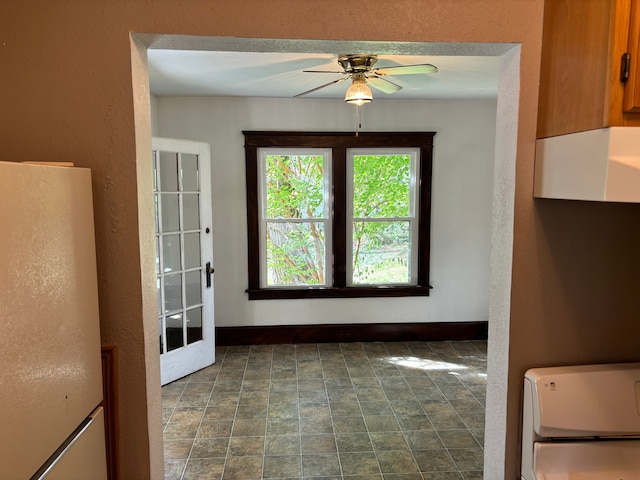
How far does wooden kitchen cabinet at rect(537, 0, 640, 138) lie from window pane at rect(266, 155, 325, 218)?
10.7ft

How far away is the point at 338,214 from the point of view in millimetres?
4410

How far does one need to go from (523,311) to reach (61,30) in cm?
154

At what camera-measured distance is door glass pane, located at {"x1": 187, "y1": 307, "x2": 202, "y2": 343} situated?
12.5 feet

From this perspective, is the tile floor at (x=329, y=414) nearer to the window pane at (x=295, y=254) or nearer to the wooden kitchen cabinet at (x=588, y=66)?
the window pane at (x=295, y=254)

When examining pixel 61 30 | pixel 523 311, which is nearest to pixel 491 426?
pixel 523 311

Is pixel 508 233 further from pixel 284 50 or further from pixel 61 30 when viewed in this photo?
pixel 61 30

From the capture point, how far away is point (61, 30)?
3.70ft

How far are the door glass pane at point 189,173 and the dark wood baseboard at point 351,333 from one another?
154 cm

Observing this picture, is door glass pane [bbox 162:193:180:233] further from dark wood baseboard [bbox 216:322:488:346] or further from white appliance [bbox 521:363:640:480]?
white appliance [bbox 521:363:640:480]

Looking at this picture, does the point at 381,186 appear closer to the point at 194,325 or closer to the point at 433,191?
the point at 433,191

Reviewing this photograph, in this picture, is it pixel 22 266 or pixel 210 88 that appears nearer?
pixel 22 266

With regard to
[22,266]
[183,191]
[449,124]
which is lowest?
[22,266]

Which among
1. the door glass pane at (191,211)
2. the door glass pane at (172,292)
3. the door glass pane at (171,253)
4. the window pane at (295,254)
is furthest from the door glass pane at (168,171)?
the window pane at (295,254)

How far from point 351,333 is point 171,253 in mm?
2033
